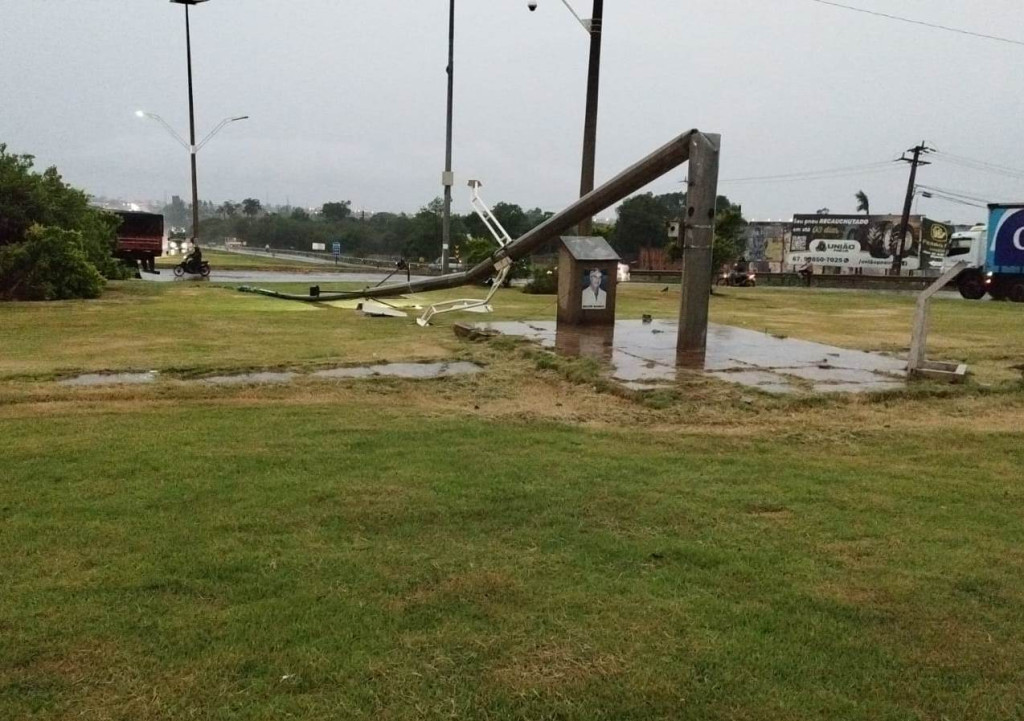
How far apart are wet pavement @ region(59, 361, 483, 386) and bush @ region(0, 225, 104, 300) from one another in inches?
504

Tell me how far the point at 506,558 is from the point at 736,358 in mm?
7182

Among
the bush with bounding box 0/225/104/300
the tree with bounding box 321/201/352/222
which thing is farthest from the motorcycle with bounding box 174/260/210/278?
the tree with bounding box 321/201/352/222

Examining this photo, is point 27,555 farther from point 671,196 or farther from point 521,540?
point 671,196

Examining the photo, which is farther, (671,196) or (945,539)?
(671,196)

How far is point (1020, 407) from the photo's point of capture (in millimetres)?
7965

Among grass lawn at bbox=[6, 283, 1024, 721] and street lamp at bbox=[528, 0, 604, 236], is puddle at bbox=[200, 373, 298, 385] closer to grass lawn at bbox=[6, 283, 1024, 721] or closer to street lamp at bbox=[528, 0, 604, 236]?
grass lawn at bbox=[6, 283, 1024, 721]

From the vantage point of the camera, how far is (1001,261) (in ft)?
99.6

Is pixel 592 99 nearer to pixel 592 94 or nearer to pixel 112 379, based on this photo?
pixel 592 94

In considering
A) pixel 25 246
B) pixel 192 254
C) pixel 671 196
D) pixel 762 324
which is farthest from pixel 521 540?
pixel 671 196

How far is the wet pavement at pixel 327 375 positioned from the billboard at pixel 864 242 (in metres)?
62.2

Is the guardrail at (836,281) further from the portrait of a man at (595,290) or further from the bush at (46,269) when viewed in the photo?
the portrait of a man at (595,290)

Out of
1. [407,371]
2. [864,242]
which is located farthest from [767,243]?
[407,371]

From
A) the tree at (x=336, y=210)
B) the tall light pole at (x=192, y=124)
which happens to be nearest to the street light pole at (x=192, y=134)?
the tall light pole at (x=192, y=124)

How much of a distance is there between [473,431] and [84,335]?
8.80m
